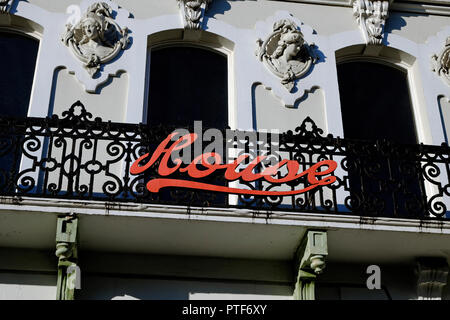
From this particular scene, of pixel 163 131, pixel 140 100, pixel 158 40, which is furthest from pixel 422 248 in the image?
pixel 158 40

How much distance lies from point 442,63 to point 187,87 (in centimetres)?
429

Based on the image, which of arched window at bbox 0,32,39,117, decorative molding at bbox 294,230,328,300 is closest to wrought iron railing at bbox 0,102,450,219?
decorative molding at bbox 294,230,328,300

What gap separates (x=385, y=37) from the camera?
45.1ft

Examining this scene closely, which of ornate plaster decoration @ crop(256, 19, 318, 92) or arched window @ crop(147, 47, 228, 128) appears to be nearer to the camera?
arched window @ crop(147, 47, 228, 128)

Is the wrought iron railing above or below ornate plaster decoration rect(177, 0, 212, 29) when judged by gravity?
below

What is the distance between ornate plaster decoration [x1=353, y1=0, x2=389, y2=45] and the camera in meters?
13.6

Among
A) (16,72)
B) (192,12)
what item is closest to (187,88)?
(192,12)

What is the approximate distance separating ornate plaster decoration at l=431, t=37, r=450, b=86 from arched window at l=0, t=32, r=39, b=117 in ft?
21.4

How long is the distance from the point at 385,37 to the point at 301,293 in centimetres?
535

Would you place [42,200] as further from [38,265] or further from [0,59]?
[0,59]

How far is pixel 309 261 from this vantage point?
1012 cm

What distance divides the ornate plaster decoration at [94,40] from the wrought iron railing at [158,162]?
60.7 inches

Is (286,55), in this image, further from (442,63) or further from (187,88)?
(442,63)

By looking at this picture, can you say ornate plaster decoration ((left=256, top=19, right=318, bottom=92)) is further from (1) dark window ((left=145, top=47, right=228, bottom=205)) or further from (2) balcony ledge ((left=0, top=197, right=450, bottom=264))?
(2) balcony ledge ((left=0, top=197, right=450, bottom=264))
